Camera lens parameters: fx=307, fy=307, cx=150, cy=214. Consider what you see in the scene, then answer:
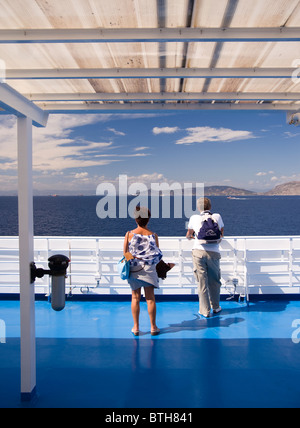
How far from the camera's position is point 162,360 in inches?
115

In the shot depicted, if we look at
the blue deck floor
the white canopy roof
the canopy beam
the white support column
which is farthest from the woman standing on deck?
the canopy beam

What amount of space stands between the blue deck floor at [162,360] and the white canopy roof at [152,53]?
8.03 feet

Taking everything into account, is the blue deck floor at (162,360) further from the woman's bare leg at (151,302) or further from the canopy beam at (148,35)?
the canopy beam at (148,35)

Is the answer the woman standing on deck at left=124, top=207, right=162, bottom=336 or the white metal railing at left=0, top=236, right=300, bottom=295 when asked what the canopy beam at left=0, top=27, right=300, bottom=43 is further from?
the white metal railing at left=0, top=236, right=300, bottom=295

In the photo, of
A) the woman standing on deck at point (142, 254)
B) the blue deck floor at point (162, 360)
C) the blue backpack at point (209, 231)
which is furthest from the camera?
the blue backpack at point (209, 231)

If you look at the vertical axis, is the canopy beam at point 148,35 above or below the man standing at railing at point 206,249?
above

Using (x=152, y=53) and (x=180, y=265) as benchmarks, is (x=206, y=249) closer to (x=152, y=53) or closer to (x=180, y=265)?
(x=180, y=265)

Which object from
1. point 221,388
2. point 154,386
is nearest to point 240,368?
point 221,388

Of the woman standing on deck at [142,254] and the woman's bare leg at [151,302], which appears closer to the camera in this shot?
the woman standing on deck at [142,254]

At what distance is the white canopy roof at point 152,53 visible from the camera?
1.67 metres

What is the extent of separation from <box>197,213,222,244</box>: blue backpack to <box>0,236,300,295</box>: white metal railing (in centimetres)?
92

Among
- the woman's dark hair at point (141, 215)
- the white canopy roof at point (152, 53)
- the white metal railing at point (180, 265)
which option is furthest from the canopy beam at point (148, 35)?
the white metal railing at point (180, 265)

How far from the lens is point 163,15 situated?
5.60 feet
